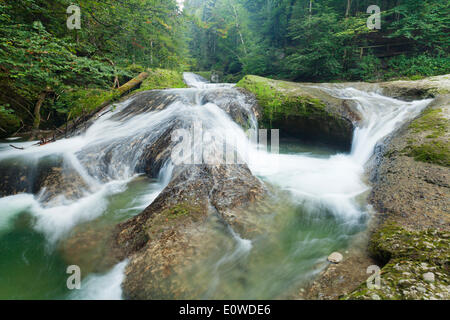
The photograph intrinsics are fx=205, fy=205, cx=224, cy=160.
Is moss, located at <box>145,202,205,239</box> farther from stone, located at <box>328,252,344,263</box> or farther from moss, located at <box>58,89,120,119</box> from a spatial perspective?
moss, located at <box>58,89,120,119</box>

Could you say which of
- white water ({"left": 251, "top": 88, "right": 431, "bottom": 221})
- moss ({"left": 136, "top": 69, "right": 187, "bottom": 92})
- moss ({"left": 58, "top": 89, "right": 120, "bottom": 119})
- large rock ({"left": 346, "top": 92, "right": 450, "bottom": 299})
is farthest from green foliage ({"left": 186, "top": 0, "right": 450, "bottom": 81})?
large rock ({"left": 346, "top": 92, "right": 450, "bottom": 299})

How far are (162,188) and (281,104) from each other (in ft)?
16.9

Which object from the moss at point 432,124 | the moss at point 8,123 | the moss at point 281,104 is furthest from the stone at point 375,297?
the moss at point 8,123

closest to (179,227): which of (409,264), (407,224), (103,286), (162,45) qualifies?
(103,286)

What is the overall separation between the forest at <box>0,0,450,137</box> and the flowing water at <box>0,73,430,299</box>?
1.54 m

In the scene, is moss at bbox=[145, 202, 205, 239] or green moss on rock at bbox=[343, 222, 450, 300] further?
moss at bbox=[145, 202, 205, 239]

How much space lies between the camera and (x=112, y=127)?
244 inches

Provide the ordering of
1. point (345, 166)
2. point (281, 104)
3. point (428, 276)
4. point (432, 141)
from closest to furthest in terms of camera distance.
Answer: point (428, 276), point (432, 141), point (345, 166), point (281, 104)

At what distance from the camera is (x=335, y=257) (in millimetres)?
2463

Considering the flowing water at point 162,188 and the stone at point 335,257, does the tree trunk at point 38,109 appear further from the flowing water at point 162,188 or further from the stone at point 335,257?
the stone at point 335,257

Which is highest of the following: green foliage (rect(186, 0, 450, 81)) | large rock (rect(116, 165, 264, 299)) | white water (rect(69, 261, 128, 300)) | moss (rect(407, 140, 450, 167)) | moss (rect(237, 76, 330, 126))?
green foliage (rect(186, 0, 450, 81))

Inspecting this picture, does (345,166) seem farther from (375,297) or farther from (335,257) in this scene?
(375,297)

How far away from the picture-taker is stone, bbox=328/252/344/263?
7.91 ft
